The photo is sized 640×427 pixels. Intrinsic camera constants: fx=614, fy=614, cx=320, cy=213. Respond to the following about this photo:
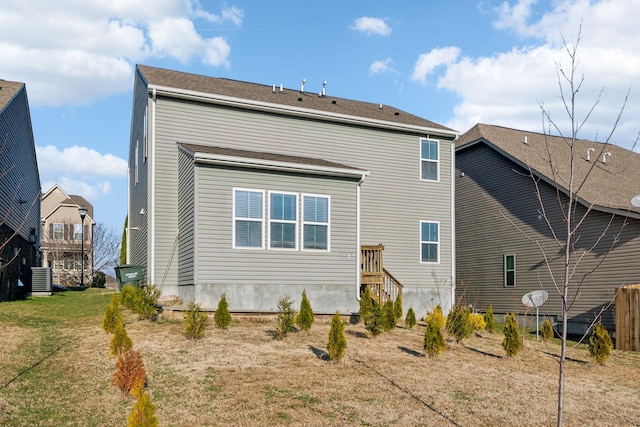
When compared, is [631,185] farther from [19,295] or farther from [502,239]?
[19,295]

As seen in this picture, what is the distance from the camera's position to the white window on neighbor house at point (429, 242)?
21.6m

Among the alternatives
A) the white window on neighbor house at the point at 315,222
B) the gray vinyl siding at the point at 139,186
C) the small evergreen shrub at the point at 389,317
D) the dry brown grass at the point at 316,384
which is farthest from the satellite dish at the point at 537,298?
the gray vinyl siding at the point at 139,186

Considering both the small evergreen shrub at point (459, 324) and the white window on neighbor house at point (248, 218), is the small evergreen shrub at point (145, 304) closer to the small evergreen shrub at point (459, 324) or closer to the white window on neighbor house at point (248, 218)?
the white window on neighbor house at point (248, 218)

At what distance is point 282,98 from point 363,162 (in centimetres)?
349

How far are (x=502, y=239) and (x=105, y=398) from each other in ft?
57.9

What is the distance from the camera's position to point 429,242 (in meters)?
21.8

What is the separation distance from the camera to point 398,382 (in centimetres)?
1073

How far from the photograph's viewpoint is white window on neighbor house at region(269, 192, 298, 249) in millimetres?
16641

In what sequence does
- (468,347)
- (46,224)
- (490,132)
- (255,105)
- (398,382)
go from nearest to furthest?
(398,382) < (468,347) < (255,105) < (490,132) < (46,224)

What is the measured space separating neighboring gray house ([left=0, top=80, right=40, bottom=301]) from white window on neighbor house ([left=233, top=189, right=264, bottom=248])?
Answer: 23.6 ft

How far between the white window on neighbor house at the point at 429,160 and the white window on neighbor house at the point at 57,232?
35521 mm

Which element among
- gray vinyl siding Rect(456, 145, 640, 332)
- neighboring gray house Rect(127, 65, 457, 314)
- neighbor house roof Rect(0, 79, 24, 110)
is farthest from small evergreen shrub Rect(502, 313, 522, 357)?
neighbor house roof Rect(0, 79, 24, 110)

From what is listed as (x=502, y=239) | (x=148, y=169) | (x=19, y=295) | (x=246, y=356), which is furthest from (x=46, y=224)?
(x=246, y=356)

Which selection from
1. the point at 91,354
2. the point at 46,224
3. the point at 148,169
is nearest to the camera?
the point at 91,354
